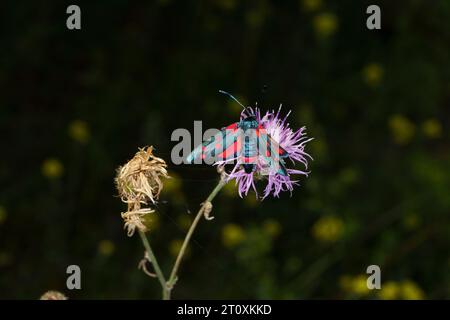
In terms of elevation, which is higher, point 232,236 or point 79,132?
point 79,132

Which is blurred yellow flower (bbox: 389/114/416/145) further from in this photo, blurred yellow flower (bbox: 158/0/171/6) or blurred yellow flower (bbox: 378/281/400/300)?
blurred yellow flower (bbox: 158/0/171/6)

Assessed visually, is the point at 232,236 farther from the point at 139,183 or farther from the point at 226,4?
the point at 139,183

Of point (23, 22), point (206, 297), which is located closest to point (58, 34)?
point (23, 22)

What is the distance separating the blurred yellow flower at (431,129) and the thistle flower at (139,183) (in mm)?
3660

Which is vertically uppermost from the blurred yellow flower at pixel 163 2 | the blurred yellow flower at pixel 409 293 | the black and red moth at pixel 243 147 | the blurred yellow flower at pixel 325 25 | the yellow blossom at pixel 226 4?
the yellow blossom at pixel 226 4

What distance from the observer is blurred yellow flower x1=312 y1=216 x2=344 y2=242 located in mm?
4461

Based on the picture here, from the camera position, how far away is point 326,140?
5.31 m

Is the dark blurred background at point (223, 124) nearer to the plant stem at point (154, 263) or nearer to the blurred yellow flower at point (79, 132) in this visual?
the blurred yellow flower at point (79, 132)

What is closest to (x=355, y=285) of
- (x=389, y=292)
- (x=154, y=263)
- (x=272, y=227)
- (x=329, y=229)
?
(x=389, y=292)

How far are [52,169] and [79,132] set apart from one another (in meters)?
0.33

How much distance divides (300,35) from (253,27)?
0.43 metres

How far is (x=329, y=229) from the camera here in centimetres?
447

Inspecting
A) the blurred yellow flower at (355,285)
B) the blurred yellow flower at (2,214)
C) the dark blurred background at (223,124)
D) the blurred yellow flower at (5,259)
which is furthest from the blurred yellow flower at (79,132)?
the blurred yellow flower at (355,285)

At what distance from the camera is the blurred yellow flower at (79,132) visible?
4629mm
